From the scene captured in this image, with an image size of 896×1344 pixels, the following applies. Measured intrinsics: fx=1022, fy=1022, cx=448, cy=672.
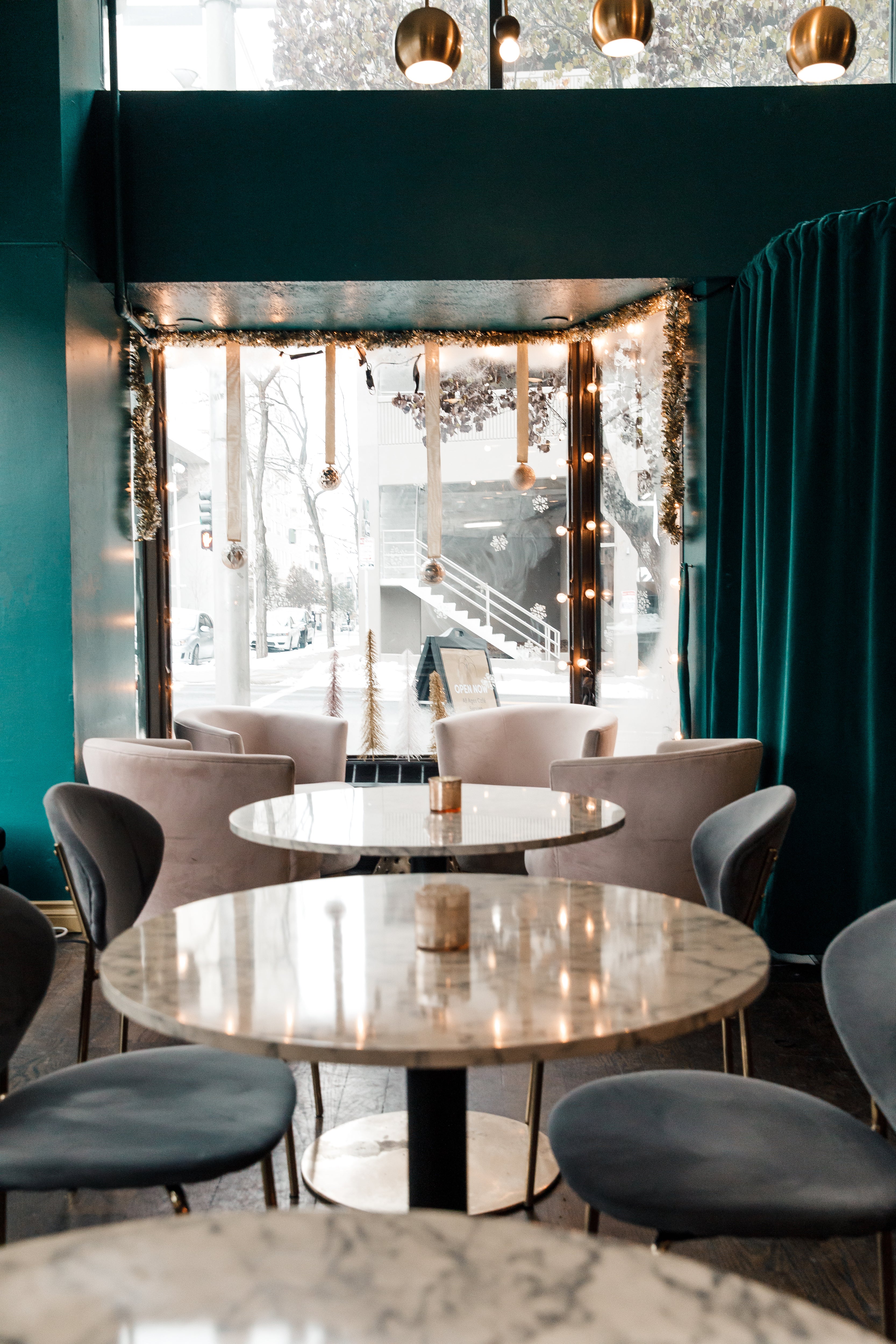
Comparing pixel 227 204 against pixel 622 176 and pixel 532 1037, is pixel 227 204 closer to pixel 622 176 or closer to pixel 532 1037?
pixel 622 176

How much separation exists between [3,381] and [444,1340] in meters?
4.23

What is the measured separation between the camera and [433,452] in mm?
5297

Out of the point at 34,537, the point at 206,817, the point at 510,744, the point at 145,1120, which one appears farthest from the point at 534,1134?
the point at 34,537

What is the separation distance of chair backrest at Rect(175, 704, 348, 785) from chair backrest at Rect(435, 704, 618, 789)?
492 millimetres

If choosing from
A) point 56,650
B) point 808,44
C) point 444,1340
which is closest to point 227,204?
point 56,650

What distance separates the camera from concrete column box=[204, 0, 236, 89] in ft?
15.1

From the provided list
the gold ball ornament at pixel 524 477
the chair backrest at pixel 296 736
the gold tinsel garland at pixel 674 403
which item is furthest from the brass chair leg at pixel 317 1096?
the gold ball ornament at pixel 524 477

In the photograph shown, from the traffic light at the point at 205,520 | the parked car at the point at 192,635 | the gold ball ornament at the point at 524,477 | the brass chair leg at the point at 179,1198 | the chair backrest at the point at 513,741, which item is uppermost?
the gold ball ornament at the point at 524,477

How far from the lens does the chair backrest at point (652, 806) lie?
10.8 feet

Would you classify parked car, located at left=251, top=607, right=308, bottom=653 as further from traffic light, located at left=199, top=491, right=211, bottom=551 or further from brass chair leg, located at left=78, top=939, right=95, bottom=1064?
brass chair leg, located at left=78, top=939, right=95, bottom=1064

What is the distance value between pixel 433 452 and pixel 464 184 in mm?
1332

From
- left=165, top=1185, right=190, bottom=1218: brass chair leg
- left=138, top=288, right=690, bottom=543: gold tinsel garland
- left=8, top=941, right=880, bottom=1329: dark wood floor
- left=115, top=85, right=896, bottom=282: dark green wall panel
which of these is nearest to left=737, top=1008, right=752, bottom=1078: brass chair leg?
left=8, top=941, right=880, bottom=1329: dark wood floor

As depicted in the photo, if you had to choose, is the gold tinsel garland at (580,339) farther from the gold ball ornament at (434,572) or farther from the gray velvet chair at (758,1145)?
the gray velvet chair at (758,1145)

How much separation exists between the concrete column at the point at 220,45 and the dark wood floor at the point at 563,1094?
384 centimetres
